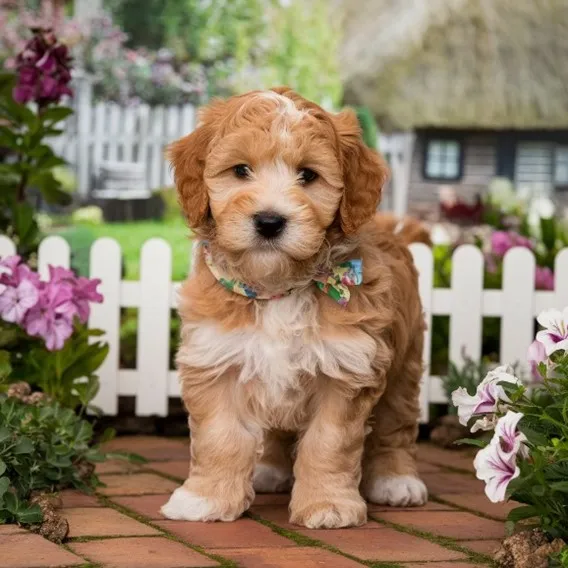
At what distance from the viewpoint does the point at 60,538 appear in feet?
12.6

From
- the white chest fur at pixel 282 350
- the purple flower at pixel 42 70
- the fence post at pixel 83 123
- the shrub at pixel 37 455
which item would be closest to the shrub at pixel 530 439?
the white chest fur at pixel 282 350

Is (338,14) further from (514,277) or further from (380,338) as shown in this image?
(380,338)

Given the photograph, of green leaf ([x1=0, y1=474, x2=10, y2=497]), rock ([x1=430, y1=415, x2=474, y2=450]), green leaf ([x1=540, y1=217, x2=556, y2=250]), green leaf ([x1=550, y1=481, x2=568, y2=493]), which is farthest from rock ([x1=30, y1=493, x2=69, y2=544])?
green leaf ([x1=540, y1=217, x2=556, y2=250])

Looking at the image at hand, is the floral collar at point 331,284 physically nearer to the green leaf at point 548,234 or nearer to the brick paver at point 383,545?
the brick paver at point 383,545

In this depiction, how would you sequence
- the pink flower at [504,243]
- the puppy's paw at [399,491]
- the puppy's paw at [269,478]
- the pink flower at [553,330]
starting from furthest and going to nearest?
the pink flower at [504,243]
the puppy's paw at [269,478]
the puppy's paw at [399,491]
the pink flower at [553,330]

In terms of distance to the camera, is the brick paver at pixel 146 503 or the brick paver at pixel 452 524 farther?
the brick paver at pixel 146 503

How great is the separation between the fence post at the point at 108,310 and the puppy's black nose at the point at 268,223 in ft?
8.22

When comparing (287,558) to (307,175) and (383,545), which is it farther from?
(307,175)

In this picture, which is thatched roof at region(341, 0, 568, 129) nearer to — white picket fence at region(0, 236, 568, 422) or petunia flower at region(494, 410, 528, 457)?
white picket fence at region(0, 236, 568, 422)

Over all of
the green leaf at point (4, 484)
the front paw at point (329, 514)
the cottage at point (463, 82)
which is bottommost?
the front paw at point (329, 514)

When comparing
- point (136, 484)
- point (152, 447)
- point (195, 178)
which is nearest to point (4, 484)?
point (136, 484)

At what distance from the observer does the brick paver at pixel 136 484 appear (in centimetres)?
478

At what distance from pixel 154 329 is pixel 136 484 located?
152cm

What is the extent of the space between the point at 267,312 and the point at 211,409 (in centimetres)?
39
